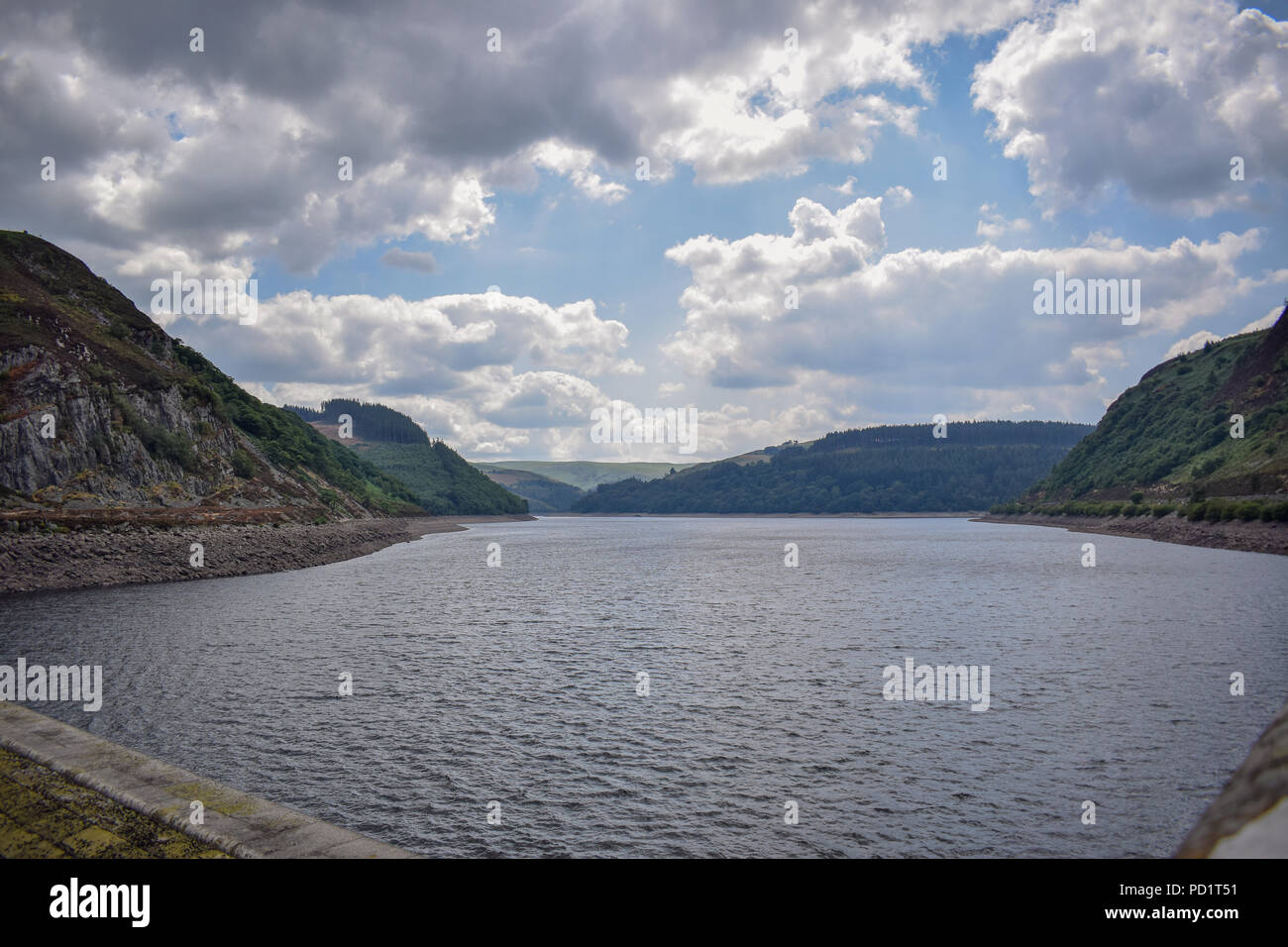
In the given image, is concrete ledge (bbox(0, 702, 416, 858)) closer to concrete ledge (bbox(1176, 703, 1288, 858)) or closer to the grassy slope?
concrete ledge (bbox(1176, 703, 1288, 858))

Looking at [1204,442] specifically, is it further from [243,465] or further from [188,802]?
[188,802]

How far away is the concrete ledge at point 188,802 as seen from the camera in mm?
12125

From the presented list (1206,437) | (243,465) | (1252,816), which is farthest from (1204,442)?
(1252,816)

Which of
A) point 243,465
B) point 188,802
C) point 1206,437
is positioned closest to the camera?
point 188,802

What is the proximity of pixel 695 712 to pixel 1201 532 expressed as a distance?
4208 inches

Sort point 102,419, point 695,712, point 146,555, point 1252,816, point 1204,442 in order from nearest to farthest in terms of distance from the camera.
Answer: point 1252,816 < point 695,712 < point 146,555 < point 102,419 < point 1204,442

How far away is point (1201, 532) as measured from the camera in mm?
101312

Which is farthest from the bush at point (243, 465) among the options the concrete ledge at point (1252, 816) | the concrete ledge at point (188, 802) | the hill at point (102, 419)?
the concrete ledge at point (1252, 816)

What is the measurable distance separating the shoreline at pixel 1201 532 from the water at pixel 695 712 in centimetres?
3569

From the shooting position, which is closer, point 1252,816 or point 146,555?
point 1252,816

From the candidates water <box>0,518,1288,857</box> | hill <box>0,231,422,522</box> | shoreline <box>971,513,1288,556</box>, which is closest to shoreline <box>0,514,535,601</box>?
hill <box>0,231,422,522</box>
